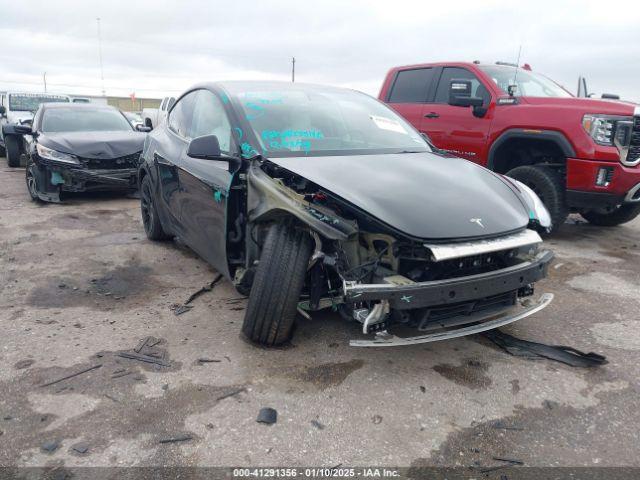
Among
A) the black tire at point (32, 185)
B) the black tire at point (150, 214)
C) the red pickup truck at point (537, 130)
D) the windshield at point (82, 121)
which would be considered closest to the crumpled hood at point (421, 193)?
the red pickup truck at point (537, 130)

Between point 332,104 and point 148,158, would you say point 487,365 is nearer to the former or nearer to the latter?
point 332,104

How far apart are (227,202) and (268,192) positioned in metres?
0.46

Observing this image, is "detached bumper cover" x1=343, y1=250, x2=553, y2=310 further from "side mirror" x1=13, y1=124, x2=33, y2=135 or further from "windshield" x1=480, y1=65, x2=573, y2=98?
"side mirror" x1=13, y1=124, x2=33, y2=135

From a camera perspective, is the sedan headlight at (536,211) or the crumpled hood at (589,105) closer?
the sedan headlight at (536,211)

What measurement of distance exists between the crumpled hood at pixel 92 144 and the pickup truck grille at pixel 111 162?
5 centimetres

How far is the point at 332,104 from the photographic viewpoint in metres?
3.87

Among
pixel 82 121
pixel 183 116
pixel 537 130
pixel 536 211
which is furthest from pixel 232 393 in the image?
pixel 82 121

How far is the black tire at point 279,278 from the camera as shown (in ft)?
8.88

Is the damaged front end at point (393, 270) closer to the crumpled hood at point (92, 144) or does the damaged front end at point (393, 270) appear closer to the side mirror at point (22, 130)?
the crumpled hood at point (92, 144)

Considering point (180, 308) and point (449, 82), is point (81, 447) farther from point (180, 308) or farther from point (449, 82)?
point (449, 82)

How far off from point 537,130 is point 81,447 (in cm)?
505

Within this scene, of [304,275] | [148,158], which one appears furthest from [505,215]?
[148,158]

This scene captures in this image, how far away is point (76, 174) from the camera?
690 centimetres

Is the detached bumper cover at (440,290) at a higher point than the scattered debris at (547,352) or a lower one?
higher
